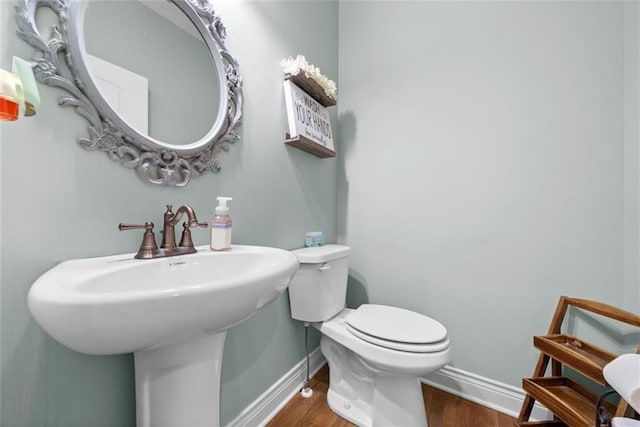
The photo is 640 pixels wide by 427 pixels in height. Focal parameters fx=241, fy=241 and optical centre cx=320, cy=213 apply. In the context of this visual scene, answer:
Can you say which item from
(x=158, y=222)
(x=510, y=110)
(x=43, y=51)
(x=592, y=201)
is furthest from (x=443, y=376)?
(x=43, y=51)

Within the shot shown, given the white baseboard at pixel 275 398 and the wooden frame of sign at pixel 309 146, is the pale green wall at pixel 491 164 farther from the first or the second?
the white baseboard at pixel 275 398

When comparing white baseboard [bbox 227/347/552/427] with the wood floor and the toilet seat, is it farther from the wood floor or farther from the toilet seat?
the toilet seat

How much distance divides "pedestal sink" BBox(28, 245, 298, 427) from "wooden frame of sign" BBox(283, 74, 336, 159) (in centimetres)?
64

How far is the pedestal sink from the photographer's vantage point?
329 mm

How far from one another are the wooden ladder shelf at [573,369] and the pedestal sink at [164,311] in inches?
38.2

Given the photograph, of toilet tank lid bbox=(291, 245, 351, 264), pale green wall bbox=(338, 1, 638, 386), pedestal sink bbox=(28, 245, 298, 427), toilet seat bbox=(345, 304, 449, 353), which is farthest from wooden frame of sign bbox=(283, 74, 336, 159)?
toilet seat bbox=(345, 304, 449, 353)

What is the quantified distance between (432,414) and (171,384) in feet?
3.71

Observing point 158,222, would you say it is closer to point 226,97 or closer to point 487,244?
point 226,97

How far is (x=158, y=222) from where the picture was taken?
2.28 feet

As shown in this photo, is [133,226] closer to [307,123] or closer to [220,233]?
[220,233]

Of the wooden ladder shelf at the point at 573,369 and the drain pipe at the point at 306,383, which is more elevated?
the wooden ladder shelf at the point at 573,369

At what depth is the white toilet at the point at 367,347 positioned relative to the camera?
0.87 metres

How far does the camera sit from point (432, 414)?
1.09 metres

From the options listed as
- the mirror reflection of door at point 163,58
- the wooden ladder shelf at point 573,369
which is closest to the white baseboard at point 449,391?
the wooden ladder shelf at point 573,369
